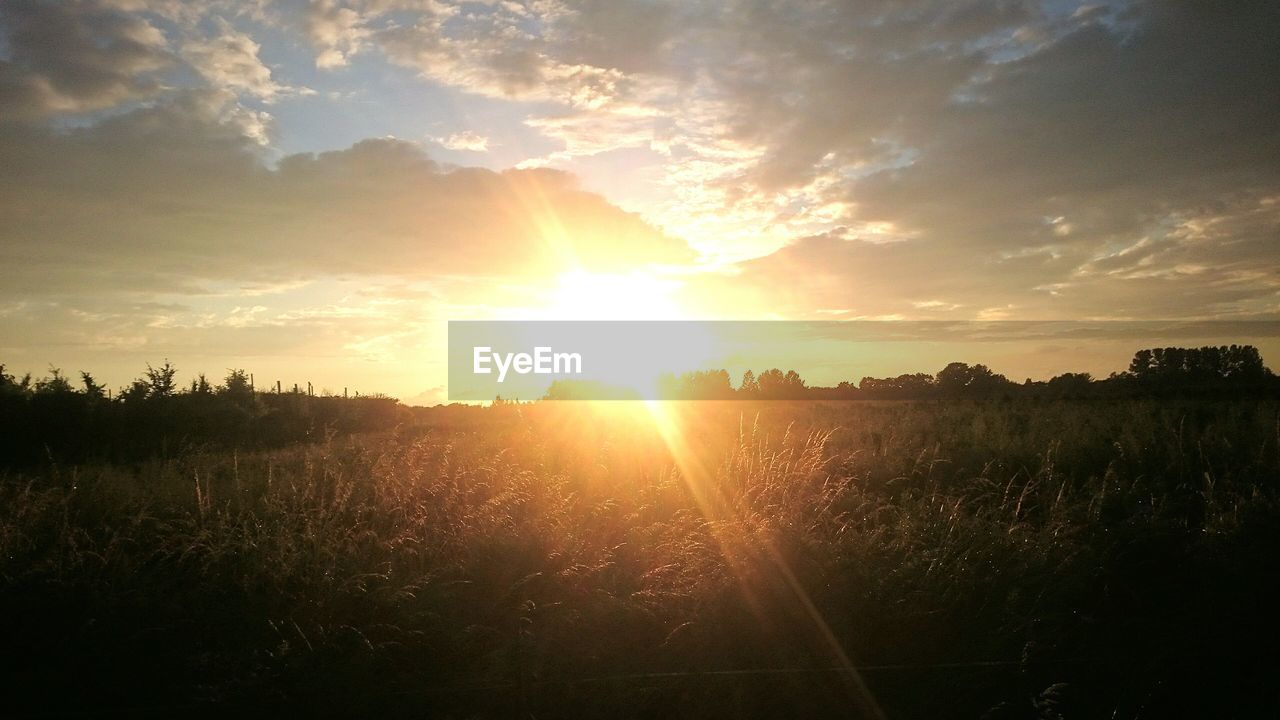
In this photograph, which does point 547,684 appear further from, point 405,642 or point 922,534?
point 922,534

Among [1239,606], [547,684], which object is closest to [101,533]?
[547,684]

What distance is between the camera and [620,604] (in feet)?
17.8

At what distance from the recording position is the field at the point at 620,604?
4633 mm

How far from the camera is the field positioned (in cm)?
463

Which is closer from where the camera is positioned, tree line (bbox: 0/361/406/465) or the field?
the field

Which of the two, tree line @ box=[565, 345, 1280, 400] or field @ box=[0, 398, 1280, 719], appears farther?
tree line @ box=[565, 345, 1280, 400]

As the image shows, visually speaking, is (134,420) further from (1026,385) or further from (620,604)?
(1026,385)

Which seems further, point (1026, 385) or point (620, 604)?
point (1026, 385)

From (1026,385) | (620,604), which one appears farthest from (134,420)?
(1026,385)

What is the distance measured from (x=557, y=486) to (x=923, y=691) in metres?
4.96

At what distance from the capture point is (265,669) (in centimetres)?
469

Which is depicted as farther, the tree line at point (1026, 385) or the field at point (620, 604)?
the tree line at point (1026, 385)

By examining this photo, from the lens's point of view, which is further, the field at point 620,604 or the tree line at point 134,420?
the tree line at point 134,420

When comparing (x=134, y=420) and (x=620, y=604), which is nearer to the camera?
(x=620, y=604)
